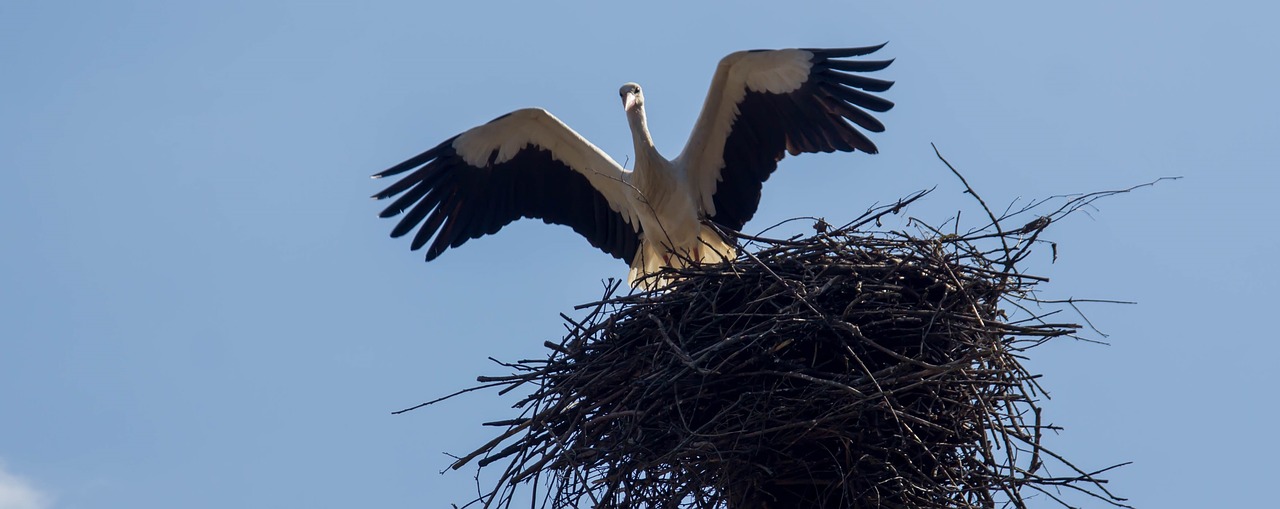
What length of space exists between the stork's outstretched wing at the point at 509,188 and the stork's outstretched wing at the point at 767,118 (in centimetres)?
50

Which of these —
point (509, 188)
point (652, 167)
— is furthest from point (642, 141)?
point (509, 188)

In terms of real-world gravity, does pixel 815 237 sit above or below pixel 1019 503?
above

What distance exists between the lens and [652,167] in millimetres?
7180

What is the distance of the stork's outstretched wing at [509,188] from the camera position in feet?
25.1

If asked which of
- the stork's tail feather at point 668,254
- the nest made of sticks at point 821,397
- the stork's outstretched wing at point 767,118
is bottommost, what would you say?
the nest made of sticks at point 821,397

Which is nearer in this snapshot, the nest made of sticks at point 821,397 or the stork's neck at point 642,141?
the nest made of sticks at point 821,397

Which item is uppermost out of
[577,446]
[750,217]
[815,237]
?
[750,217]

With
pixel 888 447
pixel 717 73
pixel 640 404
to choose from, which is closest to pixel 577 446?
pixel 640 404

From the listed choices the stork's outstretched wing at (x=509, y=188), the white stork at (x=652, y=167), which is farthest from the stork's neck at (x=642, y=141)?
the stork's outstretched wing at (x=509, y=188)

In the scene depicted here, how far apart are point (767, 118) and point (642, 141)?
628 mm

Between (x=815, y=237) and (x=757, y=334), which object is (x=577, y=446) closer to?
(x=757, y=334)

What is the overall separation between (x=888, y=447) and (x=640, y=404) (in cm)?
90

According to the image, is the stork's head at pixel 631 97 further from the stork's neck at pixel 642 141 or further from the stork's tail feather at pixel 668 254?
the stork's tail feather at pixel 668 254

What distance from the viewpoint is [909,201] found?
570cm
